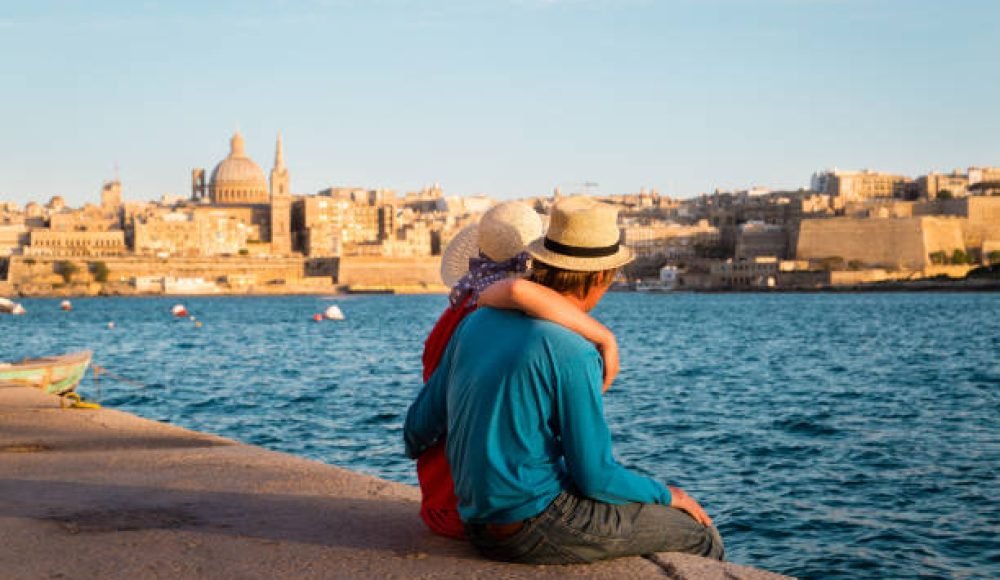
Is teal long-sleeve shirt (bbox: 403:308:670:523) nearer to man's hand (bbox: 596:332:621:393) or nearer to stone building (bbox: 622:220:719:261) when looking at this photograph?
man's hand (bbox: 596:332:621:393)

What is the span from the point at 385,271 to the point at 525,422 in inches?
3281

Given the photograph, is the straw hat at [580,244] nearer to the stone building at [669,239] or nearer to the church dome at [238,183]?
the stone building at [669,239]

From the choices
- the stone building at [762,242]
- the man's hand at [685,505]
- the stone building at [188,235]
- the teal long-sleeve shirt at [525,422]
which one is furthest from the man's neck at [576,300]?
the stone building at [188,235]

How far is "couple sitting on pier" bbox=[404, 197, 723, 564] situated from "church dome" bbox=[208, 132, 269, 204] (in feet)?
337

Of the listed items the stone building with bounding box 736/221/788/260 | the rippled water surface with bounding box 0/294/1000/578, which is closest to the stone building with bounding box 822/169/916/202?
the stone building with bounding box 736/221/788/260

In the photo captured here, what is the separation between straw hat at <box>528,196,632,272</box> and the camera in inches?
123

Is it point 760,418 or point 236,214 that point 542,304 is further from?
point 236,214

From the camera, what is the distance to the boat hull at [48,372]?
9.01m

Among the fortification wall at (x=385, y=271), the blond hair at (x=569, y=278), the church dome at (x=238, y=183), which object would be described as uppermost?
the church dome at (x=238, y=183)

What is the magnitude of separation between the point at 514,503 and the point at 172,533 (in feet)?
3.47

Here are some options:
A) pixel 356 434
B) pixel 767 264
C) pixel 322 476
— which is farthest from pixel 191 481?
pixel 767 264

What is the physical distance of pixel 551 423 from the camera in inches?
123

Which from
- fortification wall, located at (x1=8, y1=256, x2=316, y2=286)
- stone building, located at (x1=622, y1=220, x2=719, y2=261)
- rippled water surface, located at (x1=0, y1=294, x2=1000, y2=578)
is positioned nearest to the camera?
rippled water surface, located at (x1=0, y1=294, x2=1000, y2=578)

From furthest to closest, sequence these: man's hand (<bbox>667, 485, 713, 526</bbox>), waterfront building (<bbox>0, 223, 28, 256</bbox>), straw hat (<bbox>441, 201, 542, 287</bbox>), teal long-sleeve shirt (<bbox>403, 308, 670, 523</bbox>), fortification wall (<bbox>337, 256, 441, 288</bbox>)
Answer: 1. waterfront building (<bbox>0, 223, 28, 256</bbox>)
2. fortification wall (<bbox>337, 256, 441, 288</bbox>)
3. straw hat (<bbox>441, 201, 542, 287</bbox>)
4. man's hand (<bbox>667, 485, 713, 526</bbox>)
5. teal long-sleeve shirt (<bbox>403, 308, 670, 523</bbox>)
